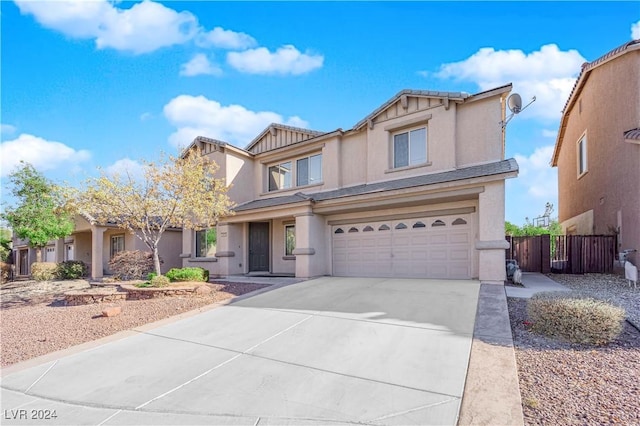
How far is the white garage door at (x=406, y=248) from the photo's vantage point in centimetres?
1128

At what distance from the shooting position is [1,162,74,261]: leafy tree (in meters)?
18.3

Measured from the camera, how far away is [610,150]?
12773 mm

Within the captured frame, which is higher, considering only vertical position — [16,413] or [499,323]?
[499,323]

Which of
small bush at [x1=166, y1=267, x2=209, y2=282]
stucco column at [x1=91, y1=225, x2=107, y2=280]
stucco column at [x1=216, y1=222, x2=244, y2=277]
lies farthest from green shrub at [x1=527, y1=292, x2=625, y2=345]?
stucco column at [x1=91, y1=225, x2=107, y2=280]

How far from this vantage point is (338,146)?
14719 millimetres

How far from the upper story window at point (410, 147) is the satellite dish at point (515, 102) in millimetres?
2934

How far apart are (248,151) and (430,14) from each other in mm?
10385

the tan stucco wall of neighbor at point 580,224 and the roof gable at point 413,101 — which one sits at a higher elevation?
the roof gable at point 413,101

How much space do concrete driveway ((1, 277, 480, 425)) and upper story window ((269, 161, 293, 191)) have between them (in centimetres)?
980

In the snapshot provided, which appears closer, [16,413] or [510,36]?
[16,413]

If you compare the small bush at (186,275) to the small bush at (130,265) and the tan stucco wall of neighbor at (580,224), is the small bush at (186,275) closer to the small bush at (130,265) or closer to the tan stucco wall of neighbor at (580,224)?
the small bush at (130,265)

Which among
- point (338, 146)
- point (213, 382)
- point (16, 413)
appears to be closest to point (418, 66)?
point (338, 146)

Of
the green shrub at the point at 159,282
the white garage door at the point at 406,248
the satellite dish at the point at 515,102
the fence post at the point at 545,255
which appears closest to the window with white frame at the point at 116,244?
the green shrub at the point at 159,282

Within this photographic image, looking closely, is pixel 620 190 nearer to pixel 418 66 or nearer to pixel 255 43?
pixel 418 66
